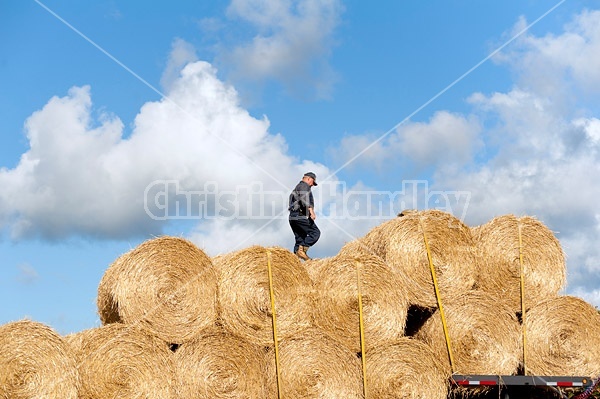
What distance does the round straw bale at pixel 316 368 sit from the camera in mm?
8766

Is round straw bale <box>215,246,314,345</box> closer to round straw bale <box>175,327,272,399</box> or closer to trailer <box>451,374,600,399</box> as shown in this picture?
round straw bale <box>175,327,272,399</box>

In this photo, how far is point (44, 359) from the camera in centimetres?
801

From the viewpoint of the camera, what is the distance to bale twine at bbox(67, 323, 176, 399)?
26.9 ft

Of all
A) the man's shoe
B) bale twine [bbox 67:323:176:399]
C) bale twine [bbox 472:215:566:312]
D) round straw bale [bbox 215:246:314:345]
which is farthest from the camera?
the man's shoe

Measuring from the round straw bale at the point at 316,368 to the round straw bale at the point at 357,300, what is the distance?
0.55 feet

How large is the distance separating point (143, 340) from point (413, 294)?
126 inches

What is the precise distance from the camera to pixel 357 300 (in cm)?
915

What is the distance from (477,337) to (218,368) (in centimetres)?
307

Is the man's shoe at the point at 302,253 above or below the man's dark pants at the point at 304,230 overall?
below

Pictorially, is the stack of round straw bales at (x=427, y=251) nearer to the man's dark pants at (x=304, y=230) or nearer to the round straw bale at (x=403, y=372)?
the round straw bale at (x=403, y=372)

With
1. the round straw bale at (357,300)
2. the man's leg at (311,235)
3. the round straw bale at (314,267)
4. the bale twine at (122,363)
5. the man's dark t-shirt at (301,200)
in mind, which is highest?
the man's dark t-shirt at (301,200)

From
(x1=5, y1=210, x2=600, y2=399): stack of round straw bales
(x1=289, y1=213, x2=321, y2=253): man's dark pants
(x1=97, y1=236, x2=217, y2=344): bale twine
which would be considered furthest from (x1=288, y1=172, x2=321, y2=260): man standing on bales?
(x1=97, y1=236, x2=217, y2=344): bale twine

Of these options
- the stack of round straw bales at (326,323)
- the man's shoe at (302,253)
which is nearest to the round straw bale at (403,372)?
the stack of round straw bales at (326,323)

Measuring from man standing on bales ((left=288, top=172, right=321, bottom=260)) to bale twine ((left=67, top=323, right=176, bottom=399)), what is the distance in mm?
3778
